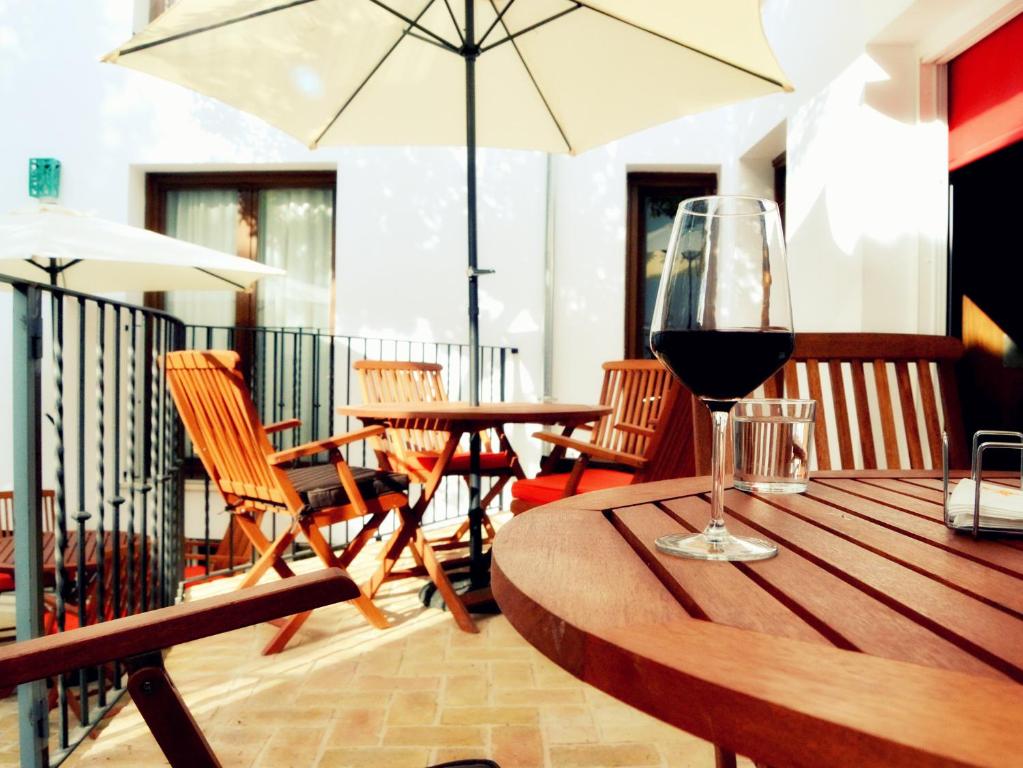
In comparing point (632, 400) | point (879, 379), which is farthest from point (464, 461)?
point (879, 379)

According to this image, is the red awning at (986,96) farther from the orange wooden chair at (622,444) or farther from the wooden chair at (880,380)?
the wooden chair at (880,380)

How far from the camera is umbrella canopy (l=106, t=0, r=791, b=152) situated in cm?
291

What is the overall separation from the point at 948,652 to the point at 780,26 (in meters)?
Answer: 5.65

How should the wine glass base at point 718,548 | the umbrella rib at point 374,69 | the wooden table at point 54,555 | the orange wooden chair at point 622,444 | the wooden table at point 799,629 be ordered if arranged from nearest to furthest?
the wooden table at point 799,629 → the wine glass base at point 718,548 → the orange wooden chair at point 622,444 → the wooden table at point 54,555 → the umbrella rib at point 374,69

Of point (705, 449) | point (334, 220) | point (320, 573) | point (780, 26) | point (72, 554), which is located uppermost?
point (780, 26)

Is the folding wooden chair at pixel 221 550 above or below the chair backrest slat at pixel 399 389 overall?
below

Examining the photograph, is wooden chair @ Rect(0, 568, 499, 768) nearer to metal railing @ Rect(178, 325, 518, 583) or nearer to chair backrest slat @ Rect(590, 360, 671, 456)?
chair backrest slat @ Rect(590, 360, 671, 456)

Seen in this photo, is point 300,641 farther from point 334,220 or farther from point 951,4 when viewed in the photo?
point 334,220

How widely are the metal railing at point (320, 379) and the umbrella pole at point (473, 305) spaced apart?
108 inches

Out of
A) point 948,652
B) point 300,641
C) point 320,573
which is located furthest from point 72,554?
point 948,652

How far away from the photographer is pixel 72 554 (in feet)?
9.58

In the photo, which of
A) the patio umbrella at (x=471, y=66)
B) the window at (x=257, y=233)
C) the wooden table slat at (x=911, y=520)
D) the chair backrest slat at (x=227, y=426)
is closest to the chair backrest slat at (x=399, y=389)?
the patio umbrella at (x=471, y=66)

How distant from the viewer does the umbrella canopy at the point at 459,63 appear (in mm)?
2914

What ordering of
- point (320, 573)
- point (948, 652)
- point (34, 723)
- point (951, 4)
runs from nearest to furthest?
point (948, 652) < point (320, 573) < point (34, 723) < point (951, 4)
